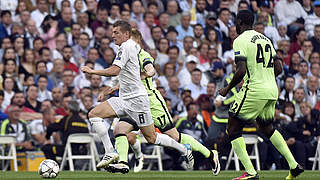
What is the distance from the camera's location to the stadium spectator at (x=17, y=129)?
726 inches

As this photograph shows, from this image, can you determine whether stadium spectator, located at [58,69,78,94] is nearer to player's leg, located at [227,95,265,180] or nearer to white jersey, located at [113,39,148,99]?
white jersey, located at [113,39,148,99]

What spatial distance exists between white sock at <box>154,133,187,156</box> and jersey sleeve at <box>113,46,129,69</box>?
1549 mm

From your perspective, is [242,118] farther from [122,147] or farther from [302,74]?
[302,74]

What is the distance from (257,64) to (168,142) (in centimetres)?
256

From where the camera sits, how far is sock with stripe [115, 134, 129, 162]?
525 inches

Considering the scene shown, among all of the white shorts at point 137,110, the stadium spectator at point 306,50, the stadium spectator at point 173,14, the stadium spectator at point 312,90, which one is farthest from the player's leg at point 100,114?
the stadium spectator at point 306,50

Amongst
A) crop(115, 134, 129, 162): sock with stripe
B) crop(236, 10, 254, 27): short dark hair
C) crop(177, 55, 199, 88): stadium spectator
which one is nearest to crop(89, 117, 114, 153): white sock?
crop(115, 134, 129, 162): sock with stripe

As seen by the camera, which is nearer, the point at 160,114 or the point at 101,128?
the point at 101,128

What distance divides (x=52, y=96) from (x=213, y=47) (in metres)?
4.99

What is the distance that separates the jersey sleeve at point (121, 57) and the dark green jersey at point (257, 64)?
1818 mm

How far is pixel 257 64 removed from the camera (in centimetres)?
1178

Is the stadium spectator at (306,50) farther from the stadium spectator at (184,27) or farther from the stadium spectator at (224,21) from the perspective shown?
the stadium spectator at (184,27)

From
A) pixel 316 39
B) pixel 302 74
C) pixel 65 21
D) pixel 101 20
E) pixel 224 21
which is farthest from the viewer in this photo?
pixel 316 39

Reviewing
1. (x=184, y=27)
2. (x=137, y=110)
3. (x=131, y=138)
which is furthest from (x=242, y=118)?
(x=184, y=27)
